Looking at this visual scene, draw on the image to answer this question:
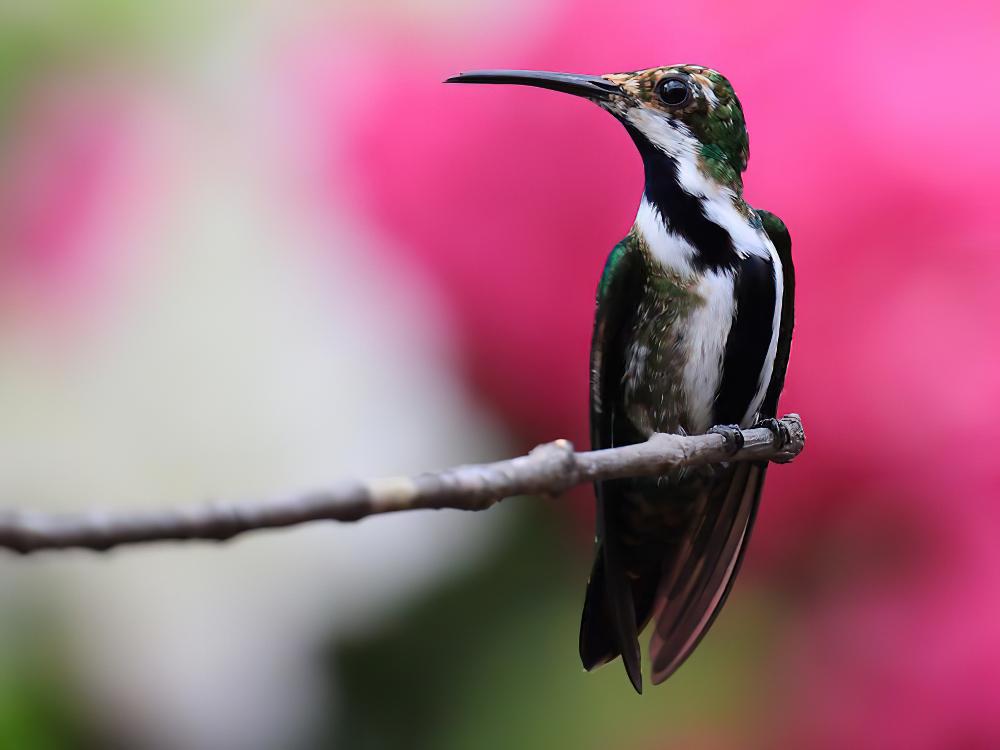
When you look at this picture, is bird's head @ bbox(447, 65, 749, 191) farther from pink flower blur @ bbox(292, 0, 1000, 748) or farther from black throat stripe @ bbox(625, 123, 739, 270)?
pink flower blur @ bbox(292, 0, 1000, 748)

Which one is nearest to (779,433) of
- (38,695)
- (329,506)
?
(329,506)

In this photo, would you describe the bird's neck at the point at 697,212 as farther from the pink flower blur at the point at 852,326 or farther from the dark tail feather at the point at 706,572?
the pink flower blur at the point at 852,326

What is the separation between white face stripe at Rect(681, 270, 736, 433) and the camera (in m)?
0.35

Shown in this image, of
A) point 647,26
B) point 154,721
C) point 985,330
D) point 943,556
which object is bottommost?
point 154,721

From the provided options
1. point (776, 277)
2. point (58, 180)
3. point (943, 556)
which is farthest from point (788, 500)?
point (58, 180)

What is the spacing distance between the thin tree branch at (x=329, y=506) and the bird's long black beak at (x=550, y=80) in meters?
0.11

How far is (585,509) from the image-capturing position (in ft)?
2.29

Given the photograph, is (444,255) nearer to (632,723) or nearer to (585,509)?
(585,509)

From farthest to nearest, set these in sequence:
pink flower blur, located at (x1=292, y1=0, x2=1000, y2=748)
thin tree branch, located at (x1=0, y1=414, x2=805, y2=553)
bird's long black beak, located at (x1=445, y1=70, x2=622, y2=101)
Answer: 1. pink flower blur, located at (x1=292, y1=0, x2=1000, y2=748)
2. bird's long black beak, located at (x1=445, y1=70, x2=622, y2=101)
3. thin tree branch, located at (x1=0, y1=414, x2=805, y2=553)

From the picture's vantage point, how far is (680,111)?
339mm

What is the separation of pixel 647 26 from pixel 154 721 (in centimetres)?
51

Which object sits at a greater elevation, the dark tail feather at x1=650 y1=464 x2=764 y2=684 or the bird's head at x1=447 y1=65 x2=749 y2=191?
the bird's head at x1=447 y1=65 x2=749 y2=191

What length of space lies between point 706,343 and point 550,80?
0.31 feet

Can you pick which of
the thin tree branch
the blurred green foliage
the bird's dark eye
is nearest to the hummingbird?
the bird's dark eye
